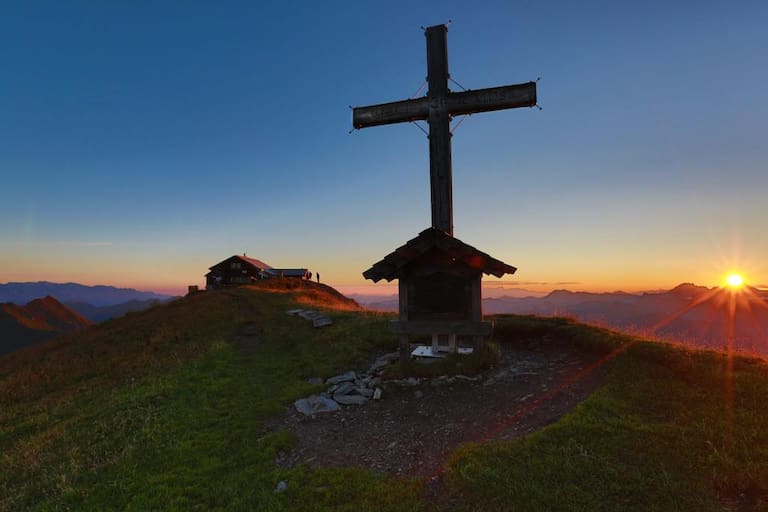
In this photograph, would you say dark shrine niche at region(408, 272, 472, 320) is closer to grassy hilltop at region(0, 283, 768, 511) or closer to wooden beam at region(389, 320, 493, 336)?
wooden beam at region(389, 320, 493, 336)

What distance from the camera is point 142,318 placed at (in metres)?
30.3

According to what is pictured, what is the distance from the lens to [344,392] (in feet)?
37.5

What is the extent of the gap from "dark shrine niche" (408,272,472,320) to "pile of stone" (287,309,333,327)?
37.0 ft

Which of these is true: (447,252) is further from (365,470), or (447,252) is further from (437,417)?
(365,470)

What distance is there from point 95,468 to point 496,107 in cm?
1427

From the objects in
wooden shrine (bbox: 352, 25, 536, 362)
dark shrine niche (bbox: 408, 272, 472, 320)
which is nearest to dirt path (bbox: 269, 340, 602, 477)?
wooden shrine (bbox: 352, 25, 536, 362)

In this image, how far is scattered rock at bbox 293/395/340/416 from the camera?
10305 mm

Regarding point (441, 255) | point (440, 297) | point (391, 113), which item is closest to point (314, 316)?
point (440, 297)

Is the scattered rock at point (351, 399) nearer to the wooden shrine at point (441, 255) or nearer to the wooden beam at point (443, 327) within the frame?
the wooden shrine at point (441, 255)

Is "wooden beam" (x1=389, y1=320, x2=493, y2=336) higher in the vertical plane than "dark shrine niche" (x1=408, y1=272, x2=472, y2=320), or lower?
lower

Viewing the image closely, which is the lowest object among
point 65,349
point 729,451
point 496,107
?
point 65,349

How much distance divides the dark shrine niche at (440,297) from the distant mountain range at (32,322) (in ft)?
540

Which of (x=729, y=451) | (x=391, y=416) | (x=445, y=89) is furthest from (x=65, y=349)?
(x=729, y=451)

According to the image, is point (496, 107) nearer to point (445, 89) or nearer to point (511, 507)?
point (445, 89)
